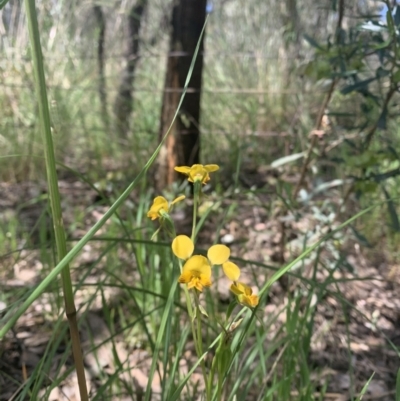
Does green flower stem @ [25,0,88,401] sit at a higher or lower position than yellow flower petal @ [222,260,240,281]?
higher

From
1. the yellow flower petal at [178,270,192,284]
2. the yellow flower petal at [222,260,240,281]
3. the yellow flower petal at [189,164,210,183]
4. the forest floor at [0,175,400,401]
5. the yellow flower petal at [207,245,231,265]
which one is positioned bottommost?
the forest floor at [0,175,400,401]

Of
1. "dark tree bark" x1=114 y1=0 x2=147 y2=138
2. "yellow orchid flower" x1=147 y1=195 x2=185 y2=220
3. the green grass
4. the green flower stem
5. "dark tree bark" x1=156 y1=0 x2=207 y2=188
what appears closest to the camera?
the green flower stem

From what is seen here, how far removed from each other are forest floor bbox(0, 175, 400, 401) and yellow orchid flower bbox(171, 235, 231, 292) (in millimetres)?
248

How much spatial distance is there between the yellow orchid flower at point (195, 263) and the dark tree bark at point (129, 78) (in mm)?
2064

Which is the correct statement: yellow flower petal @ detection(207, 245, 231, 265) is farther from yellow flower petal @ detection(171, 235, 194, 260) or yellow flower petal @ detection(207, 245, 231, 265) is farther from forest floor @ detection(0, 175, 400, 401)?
forest floor @ detection(0, 175, 400, 401)

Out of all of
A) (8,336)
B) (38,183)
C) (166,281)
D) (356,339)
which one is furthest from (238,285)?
(38,183)

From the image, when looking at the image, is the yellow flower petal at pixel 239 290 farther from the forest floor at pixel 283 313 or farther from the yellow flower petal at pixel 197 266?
the forest floor at pixel 283 313

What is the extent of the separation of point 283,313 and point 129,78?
2513 millimetres

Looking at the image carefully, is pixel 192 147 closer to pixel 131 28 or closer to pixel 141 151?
pixel 141 151

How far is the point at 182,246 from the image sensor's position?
1.77 feet

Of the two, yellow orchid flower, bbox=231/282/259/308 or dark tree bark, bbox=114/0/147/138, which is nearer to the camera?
yellow orchid flower, bbox=231/282/259/308

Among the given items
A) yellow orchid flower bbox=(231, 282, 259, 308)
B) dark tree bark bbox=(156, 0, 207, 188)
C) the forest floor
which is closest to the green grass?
the forest floor

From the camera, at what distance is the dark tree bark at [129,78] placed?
287 cm

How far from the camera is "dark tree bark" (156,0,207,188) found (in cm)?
192
